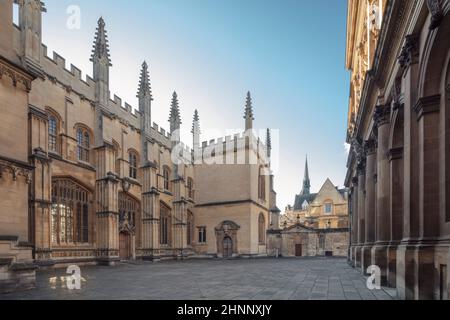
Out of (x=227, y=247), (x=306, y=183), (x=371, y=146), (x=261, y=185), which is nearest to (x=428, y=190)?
(x=371, y=146)

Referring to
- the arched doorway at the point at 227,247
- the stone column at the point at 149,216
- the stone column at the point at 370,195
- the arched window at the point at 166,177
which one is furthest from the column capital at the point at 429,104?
the arched doorway at the point at 227,247

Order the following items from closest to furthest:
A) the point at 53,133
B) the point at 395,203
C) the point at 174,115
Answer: the point at 395,203, the point at 53,133, the point at 174,115

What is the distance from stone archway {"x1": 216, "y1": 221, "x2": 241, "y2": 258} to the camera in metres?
40.7

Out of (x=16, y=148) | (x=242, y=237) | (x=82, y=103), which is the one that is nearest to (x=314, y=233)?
(x=242, y=237)

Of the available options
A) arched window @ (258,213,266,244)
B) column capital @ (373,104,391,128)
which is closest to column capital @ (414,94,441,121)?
column capital @ (373,104,391,128)

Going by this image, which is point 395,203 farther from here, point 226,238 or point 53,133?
point 226,238

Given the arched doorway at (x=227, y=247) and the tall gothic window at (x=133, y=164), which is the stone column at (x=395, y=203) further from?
the arched doorway at (x=227, y=247)

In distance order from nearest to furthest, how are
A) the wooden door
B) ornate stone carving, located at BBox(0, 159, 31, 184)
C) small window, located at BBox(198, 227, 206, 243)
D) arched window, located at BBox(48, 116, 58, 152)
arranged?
ornate stone carving, located at BBox(0, 159, 31, 184) → arched window, located at BBox(48, 116, 58, 152) → the wooden door → small window, located at BBox(198, 227, 206, 243)

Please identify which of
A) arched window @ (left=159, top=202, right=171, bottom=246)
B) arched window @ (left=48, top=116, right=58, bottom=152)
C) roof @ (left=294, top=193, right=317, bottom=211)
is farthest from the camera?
roof @ (left=294, top=193, right=317, bottom=211)

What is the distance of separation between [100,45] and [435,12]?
25268 mm

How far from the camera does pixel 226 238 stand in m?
41.5

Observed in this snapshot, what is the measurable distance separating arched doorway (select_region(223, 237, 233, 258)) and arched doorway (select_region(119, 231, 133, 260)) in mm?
14649

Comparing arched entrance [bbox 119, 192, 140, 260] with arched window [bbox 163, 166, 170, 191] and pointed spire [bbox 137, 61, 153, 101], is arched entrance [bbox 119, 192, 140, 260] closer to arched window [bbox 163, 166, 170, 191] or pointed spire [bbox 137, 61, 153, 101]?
arched window [bbox 163, 166, 170, 191]

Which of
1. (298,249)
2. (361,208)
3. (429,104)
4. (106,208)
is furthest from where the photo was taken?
(298,249)
